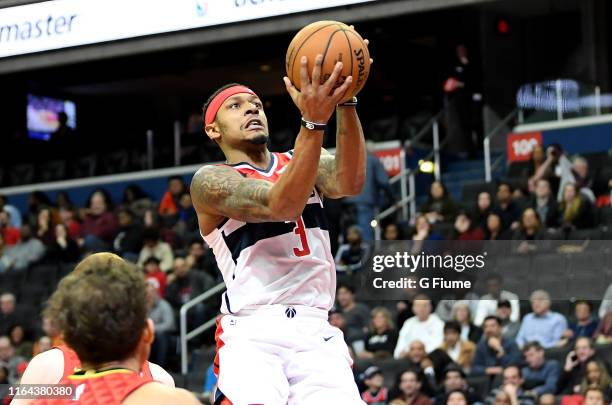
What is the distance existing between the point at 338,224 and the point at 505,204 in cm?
186

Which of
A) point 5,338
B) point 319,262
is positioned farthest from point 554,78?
point 319,262

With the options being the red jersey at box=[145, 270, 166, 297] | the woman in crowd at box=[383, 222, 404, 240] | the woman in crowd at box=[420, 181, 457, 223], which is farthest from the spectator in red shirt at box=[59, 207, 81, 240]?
the woman in crowd at box=[420, 181, 457, 223]

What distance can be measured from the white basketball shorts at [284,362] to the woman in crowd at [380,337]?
637cm

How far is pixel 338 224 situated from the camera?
13.4m

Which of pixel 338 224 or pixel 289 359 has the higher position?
pixel 338 224

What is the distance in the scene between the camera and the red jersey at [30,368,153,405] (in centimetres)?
314

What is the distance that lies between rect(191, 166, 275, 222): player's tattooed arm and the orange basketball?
0.46 m

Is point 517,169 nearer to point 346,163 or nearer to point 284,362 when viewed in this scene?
point 346,163

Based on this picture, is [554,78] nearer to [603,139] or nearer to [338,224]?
[603,139]

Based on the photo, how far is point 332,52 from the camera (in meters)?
4.65

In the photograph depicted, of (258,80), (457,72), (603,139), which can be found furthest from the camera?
(258,80)

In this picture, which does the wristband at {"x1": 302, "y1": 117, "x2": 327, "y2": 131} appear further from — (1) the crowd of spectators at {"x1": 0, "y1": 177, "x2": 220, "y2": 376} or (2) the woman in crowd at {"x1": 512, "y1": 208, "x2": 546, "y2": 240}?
(1) the crowd of spectators at {"x1": 0, "y1": 177, "x2": 220, "y2": 376}

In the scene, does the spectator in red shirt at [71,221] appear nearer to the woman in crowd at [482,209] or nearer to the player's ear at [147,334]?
the woman in crowd at [482,209]

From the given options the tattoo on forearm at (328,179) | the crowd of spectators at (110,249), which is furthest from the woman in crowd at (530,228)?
the tattoo on forearm at (328,179)
